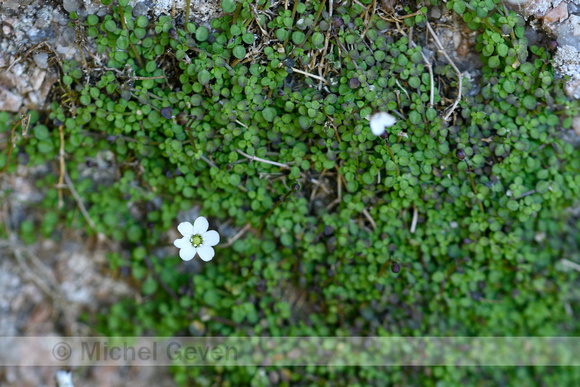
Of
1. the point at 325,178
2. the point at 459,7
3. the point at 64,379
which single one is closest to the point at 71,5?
the point at 325,178

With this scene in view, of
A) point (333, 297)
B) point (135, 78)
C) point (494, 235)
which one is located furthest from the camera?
point (333, 297)

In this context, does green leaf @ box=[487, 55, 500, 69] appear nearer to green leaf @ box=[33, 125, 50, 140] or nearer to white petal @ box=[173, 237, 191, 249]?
white petal @ box=[173, 237, 191, 249]

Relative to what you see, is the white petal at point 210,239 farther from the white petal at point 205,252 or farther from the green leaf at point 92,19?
the green leaf at point 92,19

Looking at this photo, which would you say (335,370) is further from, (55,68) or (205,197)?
(55,68)

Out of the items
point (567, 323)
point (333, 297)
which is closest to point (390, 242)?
point (333, 297)

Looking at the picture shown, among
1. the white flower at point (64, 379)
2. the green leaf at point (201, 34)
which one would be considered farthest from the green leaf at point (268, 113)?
the white flower at point (64, 379)

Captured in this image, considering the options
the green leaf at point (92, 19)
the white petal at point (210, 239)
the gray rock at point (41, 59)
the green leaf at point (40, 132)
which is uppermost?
the green leaf at point (92, 19)

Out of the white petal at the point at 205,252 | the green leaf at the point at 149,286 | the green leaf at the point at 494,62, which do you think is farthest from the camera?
the green leaf at the point at 149,286

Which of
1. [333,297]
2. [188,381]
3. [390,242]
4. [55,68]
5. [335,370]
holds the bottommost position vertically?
[188,381]
